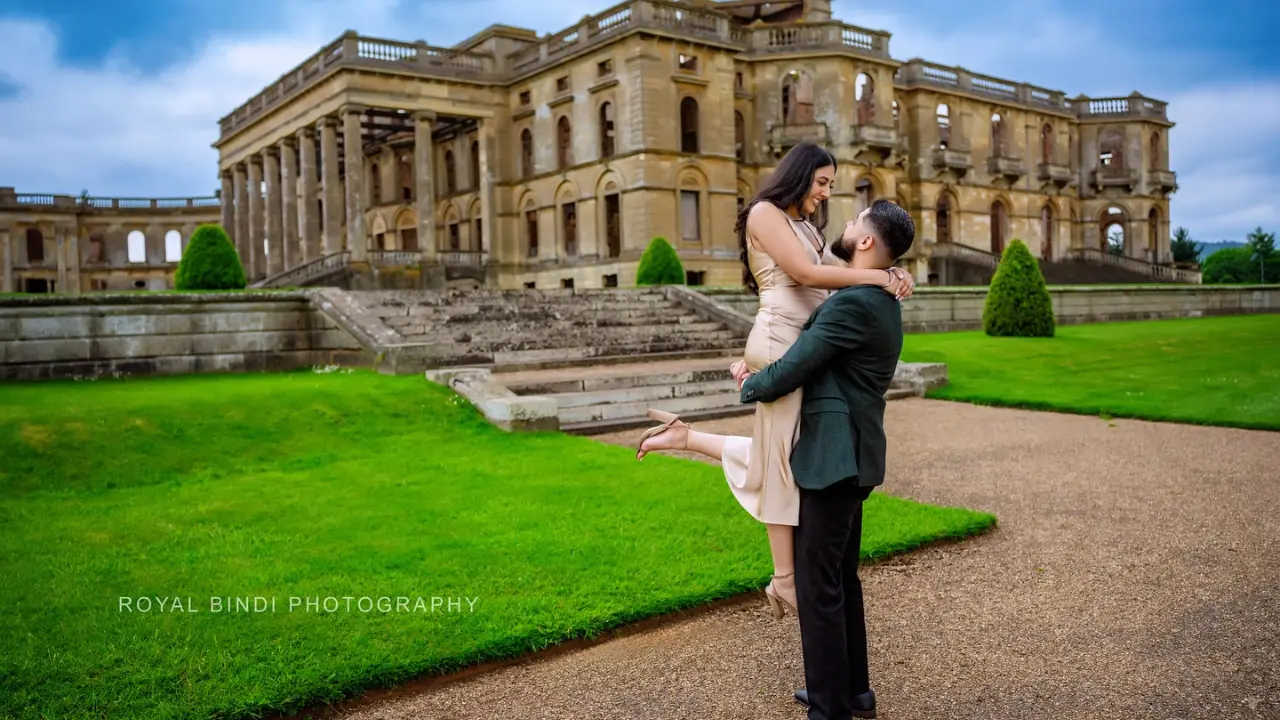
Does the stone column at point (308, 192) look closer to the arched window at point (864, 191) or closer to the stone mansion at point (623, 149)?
the stone mansion at point (623, 149)

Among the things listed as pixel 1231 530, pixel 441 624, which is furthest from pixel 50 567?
pixel 1231 530

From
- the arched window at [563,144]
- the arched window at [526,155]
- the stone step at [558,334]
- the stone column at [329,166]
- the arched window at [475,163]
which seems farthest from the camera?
the arched window at [475,163]

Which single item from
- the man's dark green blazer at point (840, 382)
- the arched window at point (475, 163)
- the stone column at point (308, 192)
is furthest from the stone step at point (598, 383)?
the arched window at point (475, 163)

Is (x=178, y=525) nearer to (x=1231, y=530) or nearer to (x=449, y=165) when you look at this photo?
(x=1231, y=530)

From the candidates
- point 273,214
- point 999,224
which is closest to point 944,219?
point 999,224

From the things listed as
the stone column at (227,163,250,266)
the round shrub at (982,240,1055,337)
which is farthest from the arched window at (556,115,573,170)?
the round shrub at (982,240,1055,337)

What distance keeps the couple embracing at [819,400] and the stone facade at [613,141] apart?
99.3ft

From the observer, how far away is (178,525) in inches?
269

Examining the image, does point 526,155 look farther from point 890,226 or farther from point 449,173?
point 890,226

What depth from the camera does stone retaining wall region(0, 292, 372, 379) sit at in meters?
13.7

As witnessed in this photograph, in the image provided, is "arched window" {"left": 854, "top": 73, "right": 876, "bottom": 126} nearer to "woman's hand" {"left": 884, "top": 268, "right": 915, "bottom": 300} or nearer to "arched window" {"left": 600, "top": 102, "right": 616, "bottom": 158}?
"arched window" {"left": 600, "top": 102, "right": 616, "bottom": 158}

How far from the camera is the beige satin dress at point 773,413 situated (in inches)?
144

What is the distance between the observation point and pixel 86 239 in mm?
55750

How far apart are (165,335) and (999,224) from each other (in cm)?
4258
